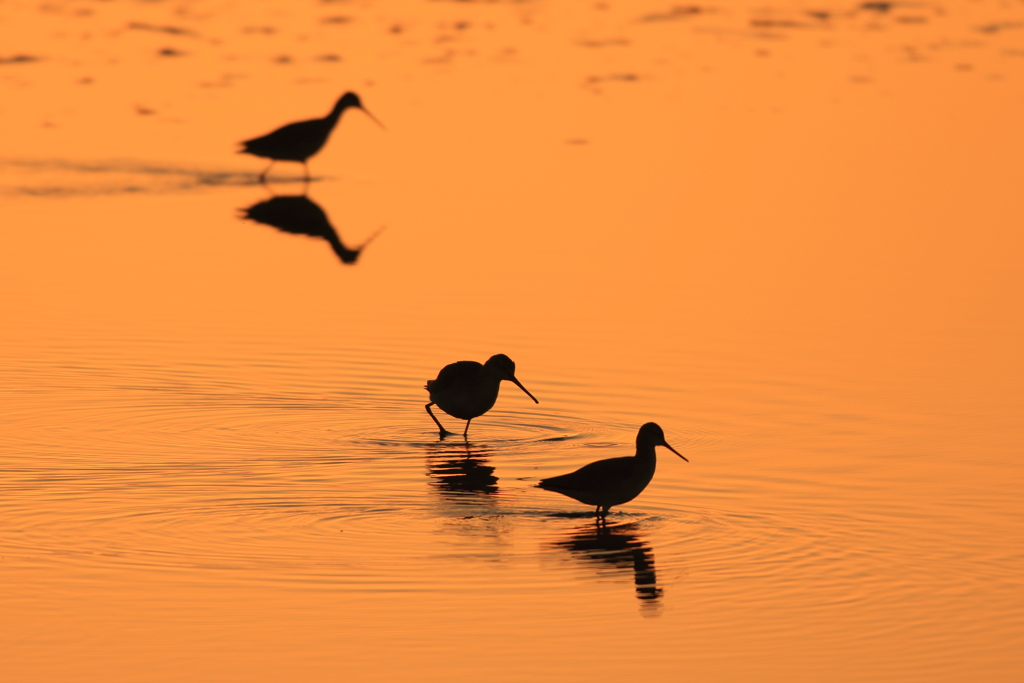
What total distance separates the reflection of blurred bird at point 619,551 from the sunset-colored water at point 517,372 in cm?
3

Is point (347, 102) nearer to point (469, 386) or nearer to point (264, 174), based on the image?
point (264, 174)

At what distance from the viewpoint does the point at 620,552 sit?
10156 mm

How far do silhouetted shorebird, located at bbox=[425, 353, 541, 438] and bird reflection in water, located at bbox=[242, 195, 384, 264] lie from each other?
590 cm

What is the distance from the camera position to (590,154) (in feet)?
81.0

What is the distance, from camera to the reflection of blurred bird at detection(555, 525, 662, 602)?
31.1ft

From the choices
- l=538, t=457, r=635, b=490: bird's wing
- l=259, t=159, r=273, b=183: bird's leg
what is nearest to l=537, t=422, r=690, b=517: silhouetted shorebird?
l=538, t=457, r=635, b=490: bird's wing

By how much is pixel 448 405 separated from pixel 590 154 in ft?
39.4

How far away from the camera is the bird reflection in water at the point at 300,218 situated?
64.2 ft

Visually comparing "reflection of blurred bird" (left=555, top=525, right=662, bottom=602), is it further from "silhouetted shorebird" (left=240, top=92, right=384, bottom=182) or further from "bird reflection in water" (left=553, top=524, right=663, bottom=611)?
"silhouetted shorebird" (left=240, top=92, right=384, bottom=182)

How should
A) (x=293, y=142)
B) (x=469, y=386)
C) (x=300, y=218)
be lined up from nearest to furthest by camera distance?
(x=469, y=386) → (x=300, y=218) → (x=293, y=142)

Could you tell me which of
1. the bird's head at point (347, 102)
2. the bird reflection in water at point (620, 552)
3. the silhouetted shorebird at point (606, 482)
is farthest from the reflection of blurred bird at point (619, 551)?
the bird's head at point (347, 102)

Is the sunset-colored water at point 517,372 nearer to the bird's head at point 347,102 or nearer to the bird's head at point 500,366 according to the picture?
the bird's head at point 500,366

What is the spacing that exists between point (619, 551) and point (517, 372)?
471 centimetres

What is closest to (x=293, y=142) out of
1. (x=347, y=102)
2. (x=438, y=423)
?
(x=347, y=102)
